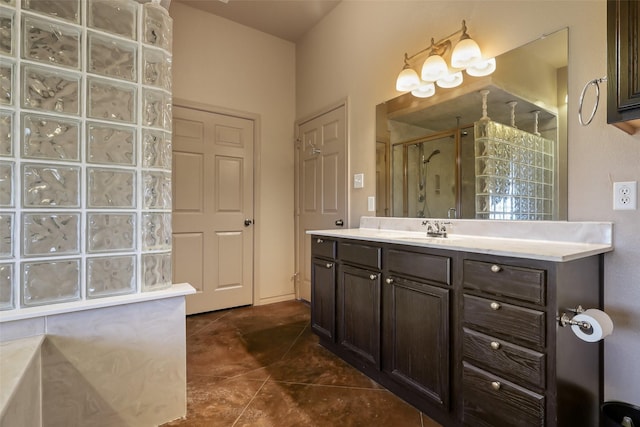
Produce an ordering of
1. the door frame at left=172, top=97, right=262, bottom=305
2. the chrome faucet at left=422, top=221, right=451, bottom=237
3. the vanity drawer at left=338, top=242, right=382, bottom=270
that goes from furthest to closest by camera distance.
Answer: the door frame at left=172, top=97, right=262, bottom=305 < the chrome faucet at left=422, top=221, right=451, bottom=237 < the vanity drawer at left=338, top=242, right=382, bottom=270

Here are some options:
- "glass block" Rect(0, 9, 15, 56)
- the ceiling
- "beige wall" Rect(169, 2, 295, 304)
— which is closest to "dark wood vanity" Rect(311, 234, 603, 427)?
"beige wall" Rect(169, 2, 295, 304)

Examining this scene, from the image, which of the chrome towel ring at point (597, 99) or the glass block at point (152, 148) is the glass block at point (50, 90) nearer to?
the glass block at point (152, 148)

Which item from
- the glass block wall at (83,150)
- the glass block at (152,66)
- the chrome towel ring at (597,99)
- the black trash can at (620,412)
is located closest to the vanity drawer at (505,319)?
the black trash can at (620,412)

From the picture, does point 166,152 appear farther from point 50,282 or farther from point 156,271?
A: point 50,282

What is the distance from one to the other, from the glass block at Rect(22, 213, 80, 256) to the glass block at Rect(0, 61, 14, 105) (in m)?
0.44

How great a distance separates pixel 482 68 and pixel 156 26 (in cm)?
176

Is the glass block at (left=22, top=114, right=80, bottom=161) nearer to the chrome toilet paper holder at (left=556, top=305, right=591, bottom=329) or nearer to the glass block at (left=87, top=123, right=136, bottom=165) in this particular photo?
the glass block at (left=87, top=123, right=136, bottom=165)

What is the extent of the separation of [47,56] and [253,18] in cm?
228

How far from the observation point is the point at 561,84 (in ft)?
4.90

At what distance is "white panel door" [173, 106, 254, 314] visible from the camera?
291 cm

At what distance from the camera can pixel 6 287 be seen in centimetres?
120

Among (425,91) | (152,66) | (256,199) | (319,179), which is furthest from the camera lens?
(256,199)

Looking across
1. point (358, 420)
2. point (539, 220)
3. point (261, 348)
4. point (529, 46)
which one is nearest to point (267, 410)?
point (358, 420)

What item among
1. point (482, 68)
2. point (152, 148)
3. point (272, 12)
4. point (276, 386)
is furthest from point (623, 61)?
point (272, 12)
